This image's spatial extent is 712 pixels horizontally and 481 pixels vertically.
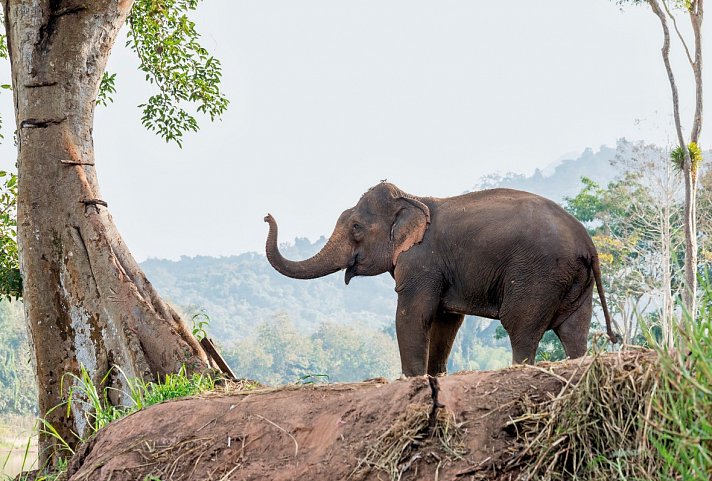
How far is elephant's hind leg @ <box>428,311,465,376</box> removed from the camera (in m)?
8.14

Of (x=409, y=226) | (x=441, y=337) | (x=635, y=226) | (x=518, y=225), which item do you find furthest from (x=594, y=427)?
(x=635, y=226)

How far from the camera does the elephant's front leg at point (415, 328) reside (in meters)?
7.57

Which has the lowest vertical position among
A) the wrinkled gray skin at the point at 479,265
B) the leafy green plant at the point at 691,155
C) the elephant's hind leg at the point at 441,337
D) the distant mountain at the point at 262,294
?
the distant mountain at the point at 262,294

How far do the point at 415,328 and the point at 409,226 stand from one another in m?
0.84

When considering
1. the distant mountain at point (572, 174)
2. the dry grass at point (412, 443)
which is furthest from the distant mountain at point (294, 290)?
the dry grass at point (412, 443)

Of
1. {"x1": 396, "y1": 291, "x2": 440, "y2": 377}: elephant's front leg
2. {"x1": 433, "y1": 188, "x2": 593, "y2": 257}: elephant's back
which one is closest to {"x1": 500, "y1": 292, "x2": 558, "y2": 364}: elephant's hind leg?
{"x1": 433, "y1": 188, "x2": 593, "y2": 257}: elephant's back

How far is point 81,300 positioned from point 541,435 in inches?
190

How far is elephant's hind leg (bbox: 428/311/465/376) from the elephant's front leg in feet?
1.35

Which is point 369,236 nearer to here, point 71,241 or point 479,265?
point 479,265

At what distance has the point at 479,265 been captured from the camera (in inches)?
299

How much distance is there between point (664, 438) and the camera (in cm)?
315

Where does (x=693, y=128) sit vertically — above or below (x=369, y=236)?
above

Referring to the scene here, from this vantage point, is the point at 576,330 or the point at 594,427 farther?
the point at 576,330

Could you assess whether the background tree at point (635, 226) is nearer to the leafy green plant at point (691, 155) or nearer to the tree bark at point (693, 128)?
the tree bark at point (693, 128)
